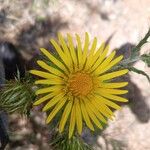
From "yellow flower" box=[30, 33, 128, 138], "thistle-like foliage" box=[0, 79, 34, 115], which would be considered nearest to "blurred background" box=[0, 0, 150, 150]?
"thistle-like foliage" box=[0, 79, 34, 115]

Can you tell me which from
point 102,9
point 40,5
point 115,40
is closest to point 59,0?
point 40,5

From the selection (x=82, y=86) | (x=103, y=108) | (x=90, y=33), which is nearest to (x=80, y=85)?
(x=82, y=86)

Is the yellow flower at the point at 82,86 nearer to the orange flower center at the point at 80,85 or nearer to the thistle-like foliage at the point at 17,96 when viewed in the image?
the orange flower center at the point at 80,85

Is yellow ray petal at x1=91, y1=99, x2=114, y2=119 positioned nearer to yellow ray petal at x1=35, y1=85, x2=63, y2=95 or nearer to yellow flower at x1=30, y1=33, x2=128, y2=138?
yellow flower at x1=30, y1=33, x2=128, y2=138

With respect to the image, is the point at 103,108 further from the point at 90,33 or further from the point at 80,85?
the point at 90,33

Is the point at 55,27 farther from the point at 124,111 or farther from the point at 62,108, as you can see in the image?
the point at 62,108

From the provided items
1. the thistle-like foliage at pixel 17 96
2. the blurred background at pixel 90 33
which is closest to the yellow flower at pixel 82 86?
the thistle-like foliage at pixel 17 96

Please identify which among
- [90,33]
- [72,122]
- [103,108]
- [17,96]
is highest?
[90,33]
